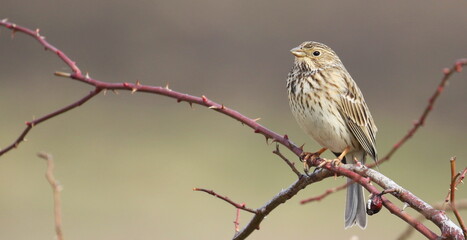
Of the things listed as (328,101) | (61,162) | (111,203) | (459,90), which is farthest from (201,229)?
(328,101)

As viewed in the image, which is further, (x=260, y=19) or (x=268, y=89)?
(x=260, y=19)

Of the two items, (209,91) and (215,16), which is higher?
(215,16)

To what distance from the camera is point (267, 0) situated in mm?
13969

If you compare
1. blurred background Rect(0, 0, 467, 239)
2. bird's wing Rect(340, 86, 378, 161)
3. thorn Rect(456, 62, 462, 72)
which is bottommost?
thorn Rect(456, 62, 462, 72)

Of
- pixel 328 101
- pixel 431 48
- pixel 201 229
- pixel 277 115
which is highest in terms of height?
pixel 431 48

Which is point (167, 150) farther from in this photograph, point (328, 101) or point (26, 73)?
point (328, 101)

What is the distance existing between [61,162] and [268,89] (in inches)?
111

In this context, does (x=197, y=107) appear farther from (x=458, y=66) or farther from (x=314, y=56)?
(x=458, y=66)

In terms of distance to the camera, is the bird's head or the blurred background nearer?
the bird's head

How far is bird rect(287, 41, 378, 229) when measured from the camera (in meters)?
3.73

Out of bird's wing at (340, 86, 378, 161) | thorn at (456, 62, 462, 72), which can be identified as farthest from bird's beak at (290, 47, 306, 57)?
thorn at (456, 62, 462, 72)

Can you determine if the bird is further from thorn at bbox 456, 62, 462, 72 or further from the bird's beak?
thorn at bbox 456, 62, 462, 72

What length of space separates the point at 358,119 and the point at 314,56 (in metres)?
0.33

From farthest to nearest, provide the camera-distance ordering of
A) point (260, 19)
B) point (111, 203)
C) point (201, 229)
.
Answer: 1. point (260, 19)
2. point (111, 203)
3. point (201, 229)
